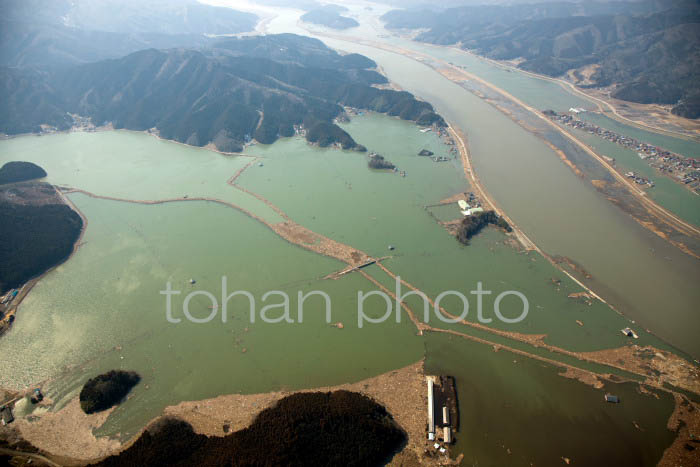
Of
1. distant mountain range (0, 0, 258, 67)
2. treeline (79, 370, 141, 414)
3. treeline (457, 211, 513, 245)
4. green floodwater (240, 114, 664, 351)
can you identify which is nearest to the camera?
treeline (79, 370, 141, 414)

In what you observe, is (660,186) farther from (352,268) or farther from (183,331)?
(183,331)

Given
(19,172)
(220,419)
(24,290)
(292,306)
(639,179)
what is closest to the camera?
(220,419)

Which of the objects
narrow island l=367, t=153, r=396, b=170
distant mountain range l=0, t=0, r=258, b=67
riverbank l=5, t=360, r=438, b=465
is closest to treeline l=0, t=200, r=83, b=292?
riverbank l=5, t=360, r=438, b=465

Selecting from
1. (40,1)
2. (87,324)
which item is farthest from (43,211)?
(40,1)

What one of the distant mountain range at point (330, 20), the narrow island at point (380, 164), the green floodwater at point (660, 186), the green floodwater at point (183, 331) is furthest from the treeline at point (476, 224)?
the distant mountain range at point (330, 20)

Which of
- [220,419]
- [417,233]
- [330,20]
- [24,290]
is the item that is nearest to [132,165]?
[24,290]

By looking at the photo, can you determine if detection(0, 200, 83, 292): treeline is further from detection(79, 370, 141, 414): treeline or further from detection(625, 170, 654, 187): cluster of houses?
detection(625, 170, 654, 187): cluster of houses

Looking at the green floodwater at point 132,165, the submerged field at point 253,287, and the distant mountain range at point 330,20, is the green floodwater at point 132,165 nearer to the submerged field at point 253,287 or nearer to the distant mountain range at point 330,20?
the submerged field at point 253,287
